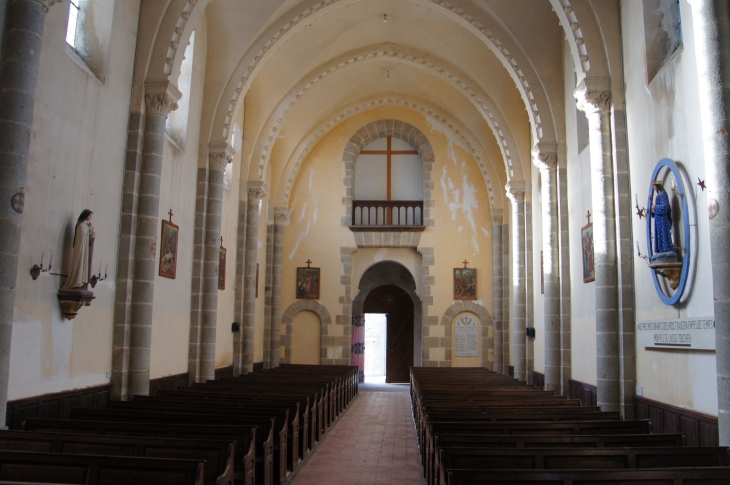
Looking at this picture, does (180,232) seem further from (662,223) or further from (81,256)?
(662,223)

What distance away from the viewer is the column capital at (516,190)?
52.0 ft

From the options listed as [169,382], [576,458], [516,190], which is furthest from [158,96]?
[516,190]

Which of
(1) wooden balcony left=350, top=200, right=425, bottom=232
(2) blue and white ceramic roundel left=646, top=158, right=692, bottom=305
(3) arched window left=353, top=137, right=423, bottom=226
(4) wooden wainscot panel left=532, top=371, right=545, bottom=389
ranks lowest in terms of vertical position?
(4) wooden wainscot panel left=532, top=371, right=545, bottom=389

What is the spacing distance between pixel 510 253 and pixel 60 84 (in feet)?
46.3

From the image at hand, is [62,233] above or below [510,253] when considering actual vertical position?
below

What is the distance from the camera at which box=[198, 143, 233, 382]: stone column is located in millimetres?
12398

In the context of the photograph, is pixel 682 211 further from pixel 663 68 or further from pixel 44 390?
pixel 44 390

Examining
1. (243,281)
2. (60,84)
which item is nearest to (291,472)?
(60,84)

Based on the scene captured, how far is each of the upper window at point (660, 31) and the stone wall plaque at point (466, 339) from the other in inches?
497

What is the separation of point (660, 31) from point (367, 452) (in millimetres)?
7179

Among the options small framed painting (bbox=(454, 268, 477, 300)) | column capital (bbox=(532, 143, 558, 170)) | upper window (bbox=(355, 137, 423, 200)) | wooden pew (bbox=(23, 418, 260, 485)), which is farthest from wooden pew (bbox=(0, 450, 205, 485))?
upper window (bbox=(355, 137, 423, 200))

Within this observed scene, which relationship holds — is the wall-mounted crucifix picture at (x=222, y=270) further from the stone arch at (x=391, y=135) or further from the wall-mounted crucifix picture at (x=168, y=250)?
the stone arch at (x=391, y=135)

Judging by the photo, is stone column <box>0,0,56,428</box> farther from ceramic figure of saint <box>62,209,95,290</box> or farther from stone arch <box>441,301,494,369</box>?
stone arch <box>441,301,494,369</box>

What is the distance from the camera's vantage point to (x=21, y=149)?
240 inches
